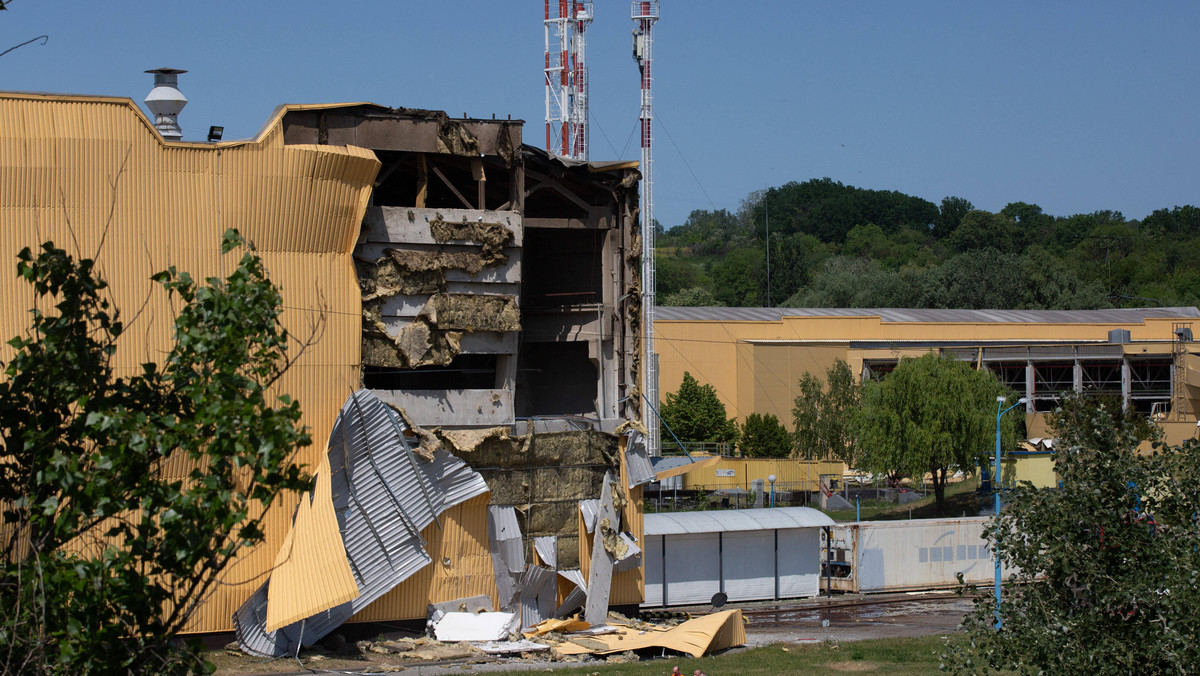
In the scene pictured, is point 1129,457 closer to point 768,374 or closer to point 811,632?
point 811,632

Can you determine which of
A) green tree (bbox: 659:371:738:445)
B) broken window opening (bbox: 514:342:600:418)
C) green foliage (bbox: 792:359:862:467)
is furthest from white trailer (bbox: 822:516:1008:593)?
green tree (bbox: 659:371:738:445)

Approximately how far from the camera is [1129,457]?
12.7m

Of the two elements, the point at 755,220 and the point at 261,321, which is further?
the point at 755,220

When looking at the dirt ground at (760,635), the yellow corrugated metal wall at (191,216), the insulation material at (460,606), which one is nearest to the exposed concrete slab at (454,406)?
the yellow corrugated metal wall at (191,216)

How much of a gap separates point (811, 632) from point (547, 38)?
37.9m

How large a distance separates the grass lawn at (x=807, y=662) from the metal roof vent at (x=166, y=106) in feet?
47.9

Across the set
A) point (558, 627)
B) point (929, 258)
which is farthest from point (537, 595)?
point (929, 258)

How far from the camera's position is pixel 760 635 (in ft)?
94.5

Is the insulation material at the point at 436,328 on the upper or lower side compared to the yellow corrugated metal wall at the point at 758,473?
upper

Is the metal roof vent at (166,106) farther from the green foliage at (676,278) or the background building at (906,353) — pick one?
the green foliage at (676,278)

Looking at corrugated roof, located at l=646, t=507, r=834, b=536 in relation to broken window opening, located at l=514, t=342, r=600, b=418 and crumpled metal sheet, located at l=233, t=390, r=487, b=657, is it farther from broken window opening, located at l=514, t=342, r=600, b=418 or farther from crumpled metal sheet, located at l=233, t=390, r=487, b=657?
crumpled metal sheet, located at l=233, t=390, r=487, b=657

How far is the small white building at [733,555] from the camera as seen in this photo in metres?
32.9

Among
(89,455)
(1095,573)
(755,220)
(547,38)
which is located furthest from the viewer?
(755,220)

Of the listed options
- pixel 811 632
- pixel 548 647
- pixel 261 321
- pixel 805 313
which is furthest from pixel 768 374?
pixel 261 321
